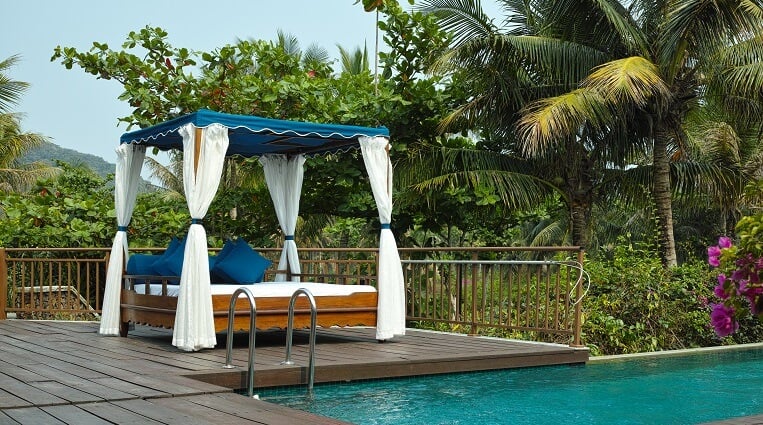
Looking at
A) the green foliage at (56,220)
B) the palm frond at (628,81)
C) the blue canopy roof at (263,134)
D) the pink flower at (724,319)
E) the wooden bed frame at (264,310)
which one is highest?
the palm frond at (628,81)

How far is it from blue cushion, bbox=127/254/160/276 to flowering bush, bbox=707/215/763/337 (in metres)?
6.81

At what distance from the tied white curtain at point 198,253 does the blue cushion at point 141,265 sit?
1289 millimetres

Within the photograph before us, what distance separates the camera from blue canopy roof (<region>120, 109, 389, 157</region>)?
8227 mm

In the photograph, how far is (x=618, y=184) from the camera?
15016 millimetres

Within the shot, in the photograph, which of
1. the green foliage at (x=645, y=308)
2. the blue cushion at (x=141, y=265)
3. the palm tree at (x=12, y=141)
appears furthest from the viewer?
the palm tree at (x=12, y=141)

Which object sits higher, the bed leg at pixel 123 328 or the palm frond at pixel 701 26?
the palm frond at pixel 701 26

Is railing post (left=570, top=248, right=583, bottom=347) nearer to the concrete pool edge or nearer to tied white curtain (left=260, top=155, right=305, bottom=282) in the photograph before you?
the concrete pool edge

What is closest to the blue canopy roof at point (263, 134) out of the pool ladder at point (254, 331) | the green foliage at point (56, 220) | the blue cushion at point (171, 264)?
the blue cushion at point (171, 264)

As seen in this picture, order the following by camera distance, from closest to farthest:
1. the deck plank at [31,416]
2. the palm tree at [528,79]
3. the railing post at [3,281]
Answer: the deck plank at [31,416], the railing post at [3,281], the palm tree at [528,79]

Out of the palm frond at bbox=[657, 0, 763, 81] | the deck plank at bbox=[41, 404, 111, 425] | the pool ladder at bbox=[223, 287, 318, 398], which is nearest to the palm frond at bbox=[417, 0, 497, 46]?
the palm frond at bbox=[657, 0, 763, 81]

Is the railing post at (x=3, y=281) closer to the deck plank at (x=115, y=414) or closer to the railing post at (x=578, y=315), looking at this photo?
the deck plank at (x=115, y=414)

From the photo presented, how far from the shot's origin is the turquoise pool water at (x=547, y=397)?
611cm

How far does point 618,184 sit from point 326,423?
11142mm

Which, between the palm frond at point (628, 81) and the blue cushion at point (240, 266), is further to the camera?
the palm frond at point (628, 81)
